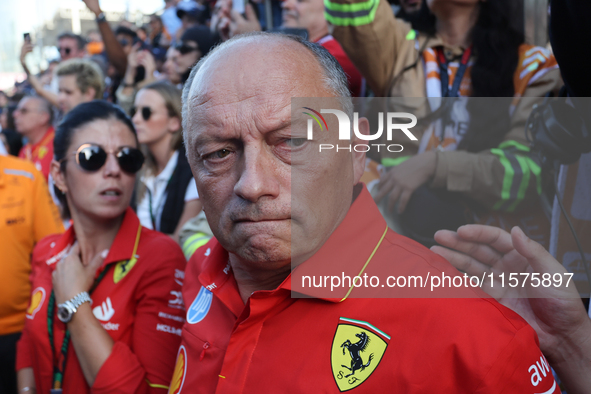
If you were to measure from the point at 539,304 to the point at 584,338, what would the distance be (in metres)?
0.16

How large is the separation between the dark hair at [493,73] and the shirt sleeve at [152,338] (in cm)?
159

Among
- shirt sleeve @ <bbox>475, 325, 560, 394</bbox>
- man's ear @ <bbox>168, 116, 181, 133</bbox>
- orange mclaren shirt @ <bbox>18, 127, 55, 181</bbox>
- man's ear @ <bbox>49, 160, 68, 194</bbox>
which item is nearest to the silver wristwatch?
man's ear @ <bbox>49, 160, 68, 194</bbox>

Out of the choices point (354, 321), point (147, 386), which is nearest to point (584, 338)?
point (354, 321)

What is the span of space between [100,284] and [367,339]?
5.06ft

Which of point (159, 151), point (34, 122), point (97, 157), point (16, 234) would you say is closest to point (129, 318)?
point (97, 157)

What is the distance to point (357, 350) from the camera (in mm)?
1218

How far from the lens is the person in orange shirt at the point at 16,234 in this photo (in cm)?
308

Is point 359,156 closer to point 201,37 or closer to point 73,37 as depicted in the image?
point 201,37

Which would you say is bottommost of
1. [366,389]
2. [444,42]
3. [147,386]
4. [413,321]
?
[147,386]

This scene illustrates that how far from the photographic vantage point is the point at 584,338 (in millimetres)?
1446

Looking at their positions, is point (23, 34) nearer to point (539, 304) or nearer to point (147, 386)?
point (147, 386)

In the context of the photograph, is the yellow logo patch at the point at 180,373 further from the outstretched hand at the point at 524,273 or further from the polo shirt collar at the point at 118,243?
the outstretched hand at the point at 524,273

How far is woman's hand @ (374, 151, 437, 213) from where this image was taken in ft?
7.10

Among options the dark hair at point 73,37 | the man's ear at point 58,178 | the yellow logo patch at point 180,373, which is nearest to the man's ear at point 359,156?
the yellow logo patch at point 180,373
